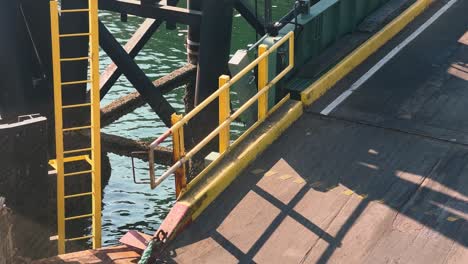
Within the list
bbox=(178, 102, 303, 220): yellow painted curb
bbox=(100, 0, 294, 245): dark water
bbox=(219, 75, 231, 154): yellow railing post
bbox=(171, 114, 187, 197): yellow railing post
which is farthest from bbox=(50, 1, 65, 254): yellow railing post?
bbox=(100, 0, 294, 245): dark water

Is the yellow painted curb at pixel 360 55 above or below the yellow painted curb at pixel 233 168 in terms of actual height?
above

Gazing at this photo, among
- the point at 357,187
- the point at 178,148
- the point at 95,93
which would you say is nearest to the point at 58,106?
the point at 95,93

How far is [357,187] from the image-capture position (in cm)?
939

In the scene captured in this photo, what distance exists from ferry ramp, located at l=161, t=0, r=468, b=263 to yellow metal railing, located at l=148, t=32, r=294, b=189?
0.62 metres

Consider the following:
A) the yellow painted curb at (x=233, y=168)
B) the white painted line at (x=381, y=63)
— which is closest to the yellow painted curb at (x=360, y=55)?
the white painted line at (x=381, y=63)

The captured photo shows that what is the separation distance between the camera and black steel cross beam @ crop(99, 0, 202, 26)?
1281 cm

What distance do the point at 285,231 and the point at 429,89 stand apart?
5.10 meters

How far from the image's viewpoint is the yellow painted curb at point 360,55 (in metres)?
11.4

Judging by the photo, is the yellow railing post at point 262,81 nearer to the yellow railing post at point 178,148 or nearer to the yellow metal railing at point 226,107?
the yellow metal railing at point 226,107

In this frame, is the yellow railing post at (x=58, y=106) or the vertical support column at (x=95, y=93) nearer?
the yellow railing post at (x=58, y=106)

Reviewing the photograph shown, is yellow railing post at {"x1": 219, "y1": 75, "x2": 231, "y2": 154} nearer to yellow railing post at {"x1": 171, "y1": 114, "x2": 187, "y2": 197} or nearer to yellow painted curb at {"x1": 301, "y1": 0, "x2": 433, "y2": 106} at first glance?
yellow railing post at {"x1": 171, "y1": 114, "x2": 187, "y2": 197}

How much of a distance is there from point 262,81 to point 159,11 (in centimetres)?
371

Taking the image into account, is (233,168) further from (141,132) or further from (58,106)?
(141,132)

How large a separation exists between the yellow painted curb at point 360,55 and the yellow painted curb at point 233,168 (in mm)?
459
